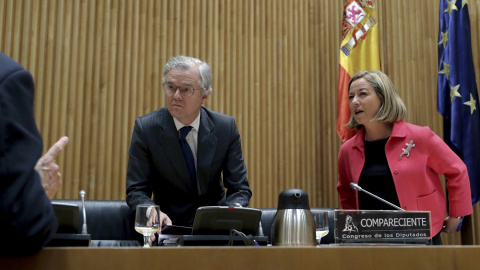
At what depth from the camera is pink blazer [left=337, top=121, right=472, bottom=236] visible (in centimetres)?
276

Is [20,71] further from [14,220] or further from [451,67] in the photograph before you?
[451,67]

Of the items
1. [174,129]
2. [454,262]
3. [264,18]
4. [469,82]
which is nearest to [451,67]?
[469,82]

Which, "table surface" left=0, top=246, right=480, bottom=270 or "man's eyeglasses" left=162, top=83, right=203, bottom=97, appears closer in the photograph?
"table surface" left=0, top=246, right=480, bottom=270

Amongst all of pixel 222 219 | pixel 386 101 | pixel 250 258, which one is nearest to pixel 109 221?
pixel 222 219

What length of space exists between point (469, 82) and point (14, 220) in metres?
4.02

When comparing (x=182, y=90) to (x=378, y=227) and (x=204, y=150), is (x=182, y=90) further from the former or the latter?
(x=378, y=227)

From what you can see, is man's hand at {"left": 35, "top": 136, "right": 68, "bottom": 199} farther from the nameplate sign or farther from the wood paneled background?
the wood paneled background

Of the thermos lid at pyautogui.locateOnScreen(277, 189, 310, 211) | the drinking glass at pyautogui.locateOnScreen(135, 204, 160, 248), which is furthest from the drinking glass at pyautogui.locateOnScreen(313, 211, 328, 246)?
the drinking glass at pyautogui.locateOnScreen(135, 204, 160, 248)

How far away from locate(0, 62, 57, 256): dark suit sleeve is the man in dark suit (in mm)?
1743

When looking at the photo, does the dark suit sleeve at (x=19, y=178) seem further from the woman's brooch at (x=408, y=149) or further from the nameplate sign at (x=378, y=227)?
the woman's brooch at (x=408, y=149)

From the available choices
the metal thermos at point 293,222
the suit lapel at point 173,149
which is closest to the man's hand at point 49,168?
the metal thermos at point 293,222

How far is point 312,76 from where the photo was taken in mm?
5020

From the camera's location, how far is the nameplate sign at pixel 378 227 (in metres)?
1.55

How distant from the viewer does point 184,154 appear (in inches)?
111
